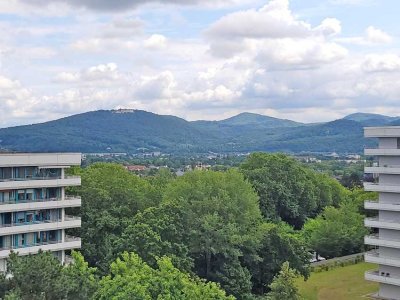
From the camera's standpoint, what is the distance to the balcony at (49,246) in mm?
44594

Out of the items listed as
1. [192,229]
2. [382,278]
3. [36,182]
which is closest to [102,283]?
[36,182]

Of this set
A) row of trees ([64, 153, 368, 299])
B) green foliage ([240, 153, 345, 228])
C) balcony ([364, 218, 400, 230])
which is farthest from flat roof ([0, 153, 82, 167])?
green foliage ([240, 153, 345, 228])

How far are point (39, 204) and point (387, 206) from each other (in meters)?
29.1

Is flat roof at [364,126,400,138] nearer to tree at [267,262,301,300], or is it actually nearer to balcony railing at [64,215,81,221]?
tree at [267,262,301,300]

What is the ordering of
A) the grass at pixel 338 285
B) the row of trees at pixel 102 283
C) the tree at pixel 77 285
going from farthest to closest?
the grass at pixel 338 285
the tree at pixel 77 285
the row of trees at pixel 102 283

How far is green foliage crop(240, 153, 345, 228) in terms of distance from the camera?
264 feet

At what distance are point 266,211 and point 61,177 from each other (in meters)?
37.7

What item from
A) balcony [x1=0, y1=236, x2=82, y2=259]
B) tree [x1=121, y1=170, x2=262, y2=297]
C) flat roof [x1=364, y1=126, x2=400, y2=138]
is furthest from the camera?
flat roof [x1=364, y1=126, x2=400, y2=138]

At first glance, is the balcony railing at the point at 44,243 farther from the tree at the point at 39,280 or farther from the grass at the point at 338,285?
the grass at the point at 338,285

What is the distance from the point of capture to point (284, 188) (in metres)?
82.5

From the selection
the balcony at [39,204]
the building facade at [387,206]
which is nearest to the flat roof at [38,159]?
the balcony at [39,204]

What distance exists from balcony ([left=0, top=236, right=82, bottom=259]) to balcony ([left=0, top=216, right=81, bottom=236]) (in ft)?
3.94

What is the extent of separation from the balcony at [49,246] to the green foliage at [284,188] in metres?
35.0

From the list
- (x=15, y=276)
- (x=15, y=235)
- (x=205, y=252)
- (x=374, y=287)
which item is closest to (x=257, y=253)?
(x=205, y=252)
